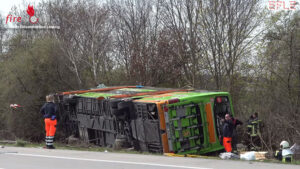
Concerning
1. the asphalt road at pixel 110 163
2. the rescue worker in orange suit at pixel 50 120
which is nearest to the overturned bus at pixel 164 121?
the rescue worker in orange suit at pixel 50 120

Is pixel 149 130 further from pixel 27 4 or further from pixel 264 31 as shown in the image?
pixel 27 4

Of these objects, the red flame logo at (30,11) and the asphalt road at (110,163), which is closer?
the asphalt road at (110,163)

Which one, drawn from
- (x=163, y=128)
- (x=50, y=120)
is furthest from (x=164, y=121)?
(x=50, y=120)

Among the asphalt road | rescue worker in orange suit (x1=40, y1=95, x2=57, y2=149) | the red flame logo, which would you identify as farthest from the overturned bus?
the red flame logo

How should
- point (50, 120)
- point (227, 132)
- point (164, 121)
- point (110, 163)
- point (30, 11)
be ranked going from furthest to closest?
point (30, 11)
point (50, 120)
point (227, 132)
point (164, 121)
point (110, 163)

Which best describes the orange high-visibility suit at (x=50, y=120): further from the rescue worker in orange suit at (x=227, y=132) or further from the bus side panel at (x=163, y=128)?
the rescue worker in orange suit at (x=227, y=132)

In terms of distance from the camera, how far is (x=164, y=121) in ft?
37.0

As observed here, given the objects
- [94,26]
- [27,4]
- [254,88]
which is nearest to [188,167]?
[254,88]

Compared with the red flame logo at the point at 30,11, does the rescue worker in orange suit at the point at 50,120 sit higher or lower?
lower

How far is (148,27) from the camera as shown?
84.2ft

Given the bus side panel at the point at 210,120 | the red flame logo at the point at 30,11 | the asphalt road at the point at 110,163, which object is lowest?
the asphalt road at the point at 110,163

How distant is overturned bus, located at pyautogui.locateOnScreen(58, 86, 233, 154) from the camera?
37.4ft

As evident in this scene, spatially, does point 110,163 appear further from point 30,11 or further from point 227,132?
point 30,11

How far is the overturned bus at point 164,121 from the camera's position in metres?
11.4
